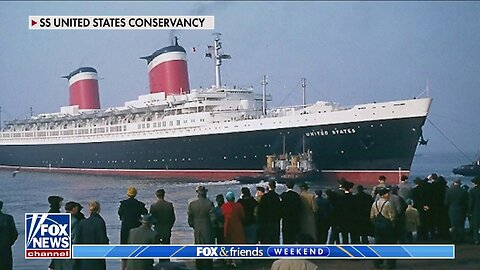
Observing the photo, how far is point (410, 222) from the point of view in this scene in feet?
16.6

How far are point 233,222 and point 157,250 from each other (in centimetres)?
67

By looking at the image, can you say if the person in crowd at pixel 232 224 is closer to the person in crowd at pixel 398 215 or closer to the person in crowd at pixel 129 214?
the person in crowd at pixel 129 214

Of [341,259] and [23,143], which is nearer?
[341,259]

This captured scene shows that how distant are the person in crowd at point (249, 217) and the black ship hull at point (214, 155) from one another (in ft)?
4.58

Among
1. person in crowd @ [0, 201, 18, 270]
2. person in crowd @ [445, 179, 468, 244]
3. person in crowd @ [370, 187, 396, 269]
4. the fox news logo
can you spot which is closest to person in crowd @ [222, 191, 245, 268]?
person in crowd @ [370, 187, 396, 269]

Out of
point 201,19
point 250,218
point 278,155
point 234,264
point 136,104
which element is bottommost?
point 234,264

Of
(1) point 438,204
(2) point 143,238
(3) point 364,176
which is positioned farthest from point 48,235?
(3) point 364,176

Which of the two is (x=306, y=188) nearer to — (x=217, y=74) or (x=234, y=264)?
(x=234, y=264)

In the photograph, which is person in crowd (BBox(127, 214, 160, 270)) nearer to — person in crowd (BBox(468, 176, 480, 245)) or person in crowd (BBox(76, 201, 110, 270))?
person in crowd (BBox(76, 201, 110, 270))

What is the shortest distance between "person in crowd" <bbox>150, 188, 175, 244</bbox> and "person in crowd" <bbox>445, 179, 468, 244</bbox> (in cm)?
267

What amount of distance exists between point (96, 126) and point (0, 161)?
1.12 metres

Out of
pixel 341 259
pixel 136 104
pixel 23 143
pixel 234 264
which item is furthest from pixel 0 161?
pixel 341 259

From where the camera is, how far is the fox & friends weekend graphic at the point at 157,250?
174 inches

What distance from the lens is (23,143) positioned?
6.46 meters
